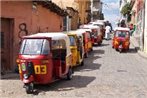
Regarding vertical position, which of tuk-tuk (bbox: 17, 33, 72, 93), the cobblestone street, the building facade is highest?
the building facade

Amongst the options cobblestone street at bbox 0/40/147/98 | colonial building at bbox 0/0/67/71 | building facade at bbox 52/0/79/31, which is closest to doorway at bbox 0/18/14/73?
colonial building at bbox 0/0/67/71

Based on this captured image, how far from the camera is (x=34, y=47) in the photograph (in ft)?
53.3

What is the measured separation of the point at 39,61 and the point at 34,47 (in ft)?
2.51

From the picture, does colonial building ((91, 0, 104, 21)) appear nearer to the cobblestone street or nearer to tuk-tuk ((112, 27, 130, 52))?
tuk-tuk ((112, 27, 130, 52))

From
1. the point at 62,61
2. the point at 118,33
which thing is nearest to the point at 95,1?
the point at 118,33

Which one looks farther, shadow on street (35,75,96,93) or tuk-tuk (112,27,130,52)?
tuk-tuk (112,27,130,52)

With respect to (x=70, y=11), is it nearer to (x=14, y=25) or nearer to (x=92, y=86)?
(x=14, y=25)

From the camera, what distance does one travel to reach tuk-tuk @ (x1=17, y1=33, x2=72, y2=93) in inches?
614

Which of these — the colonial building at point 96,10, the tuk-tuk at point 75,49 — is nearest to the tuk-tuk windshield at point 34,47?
the tuk-tuk at point 75,49

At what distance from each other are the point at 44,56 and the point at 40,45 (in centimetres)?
53

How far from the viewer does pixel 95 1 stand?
99.0m

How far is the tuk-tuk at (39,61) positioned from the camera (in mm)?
15594

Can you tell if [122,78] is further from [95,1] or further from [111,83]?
[95,1]

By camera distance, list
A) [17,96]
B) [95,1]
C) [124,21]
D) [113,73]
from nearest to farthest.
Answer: [17,96], [113,73], [124,21], [95,1]
